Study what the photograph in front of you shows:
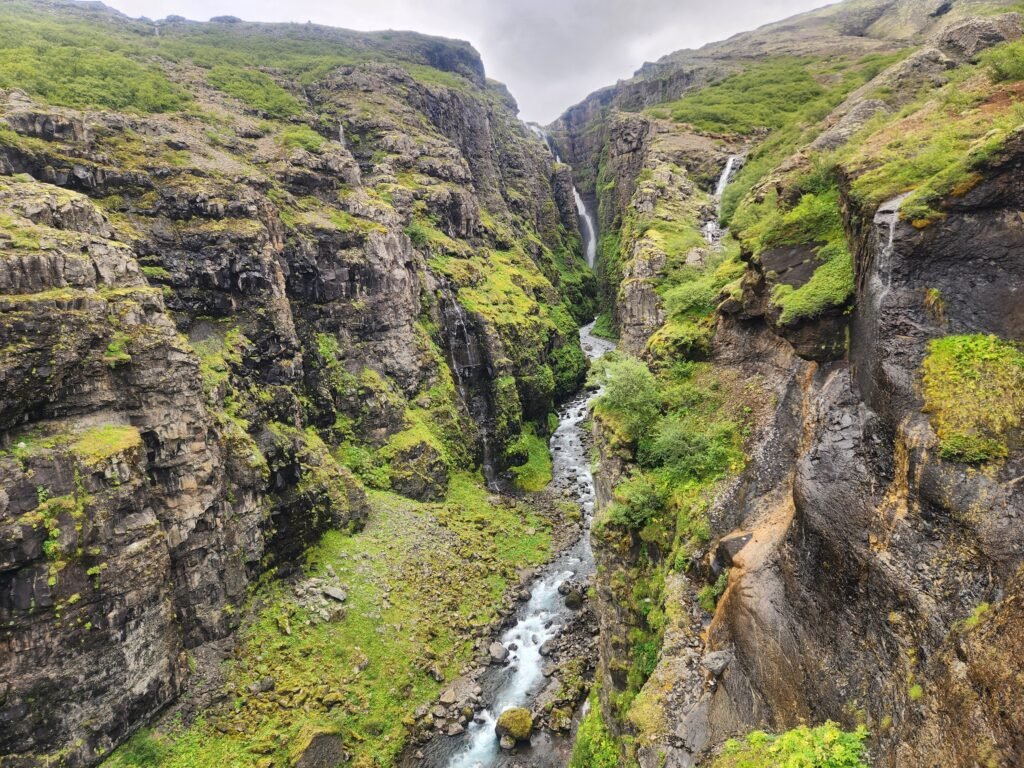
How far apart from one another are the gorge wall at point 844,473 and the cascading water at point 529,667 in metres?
9.17

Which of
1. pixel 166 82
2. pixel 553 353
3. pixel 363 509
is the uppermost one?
pixel 166 82

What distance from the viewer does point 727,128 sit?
74062 millimetres

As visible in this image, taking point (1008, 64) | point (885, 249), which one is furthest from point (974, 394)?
point (1008, 64)

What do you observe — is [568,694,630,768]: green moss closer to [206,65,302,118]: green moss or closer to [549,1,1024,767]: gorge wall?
[549,1,1024,767]: gorge wall

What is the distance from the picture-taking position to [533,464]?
175 feet

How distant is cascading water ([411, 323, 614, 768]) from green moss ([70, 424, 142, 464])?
69.2 feet

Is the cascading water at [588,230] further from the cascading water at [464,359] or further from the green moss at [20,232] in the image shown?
the green moss at [20,232]

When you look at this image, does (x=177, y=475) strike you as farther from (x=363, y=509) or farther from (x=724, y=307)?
(x=724, y=307)

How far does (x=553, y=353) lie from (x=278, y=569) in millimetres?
43773

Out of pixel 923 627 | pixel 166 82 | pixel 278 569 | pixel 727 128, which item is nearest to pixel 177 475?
pixel 278 569

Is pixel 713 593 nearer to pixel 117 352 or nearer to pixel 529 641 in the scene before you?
pixel 529 641

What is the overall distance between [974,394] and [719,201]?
53.2 m

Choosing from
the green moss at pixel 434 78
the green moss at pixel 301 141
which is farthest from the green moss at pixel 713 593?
the green moss at pixel 434 78

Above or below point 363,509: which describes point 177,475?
above
